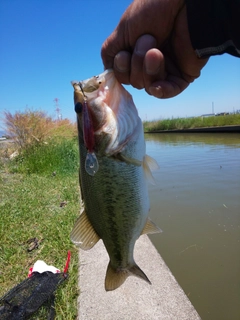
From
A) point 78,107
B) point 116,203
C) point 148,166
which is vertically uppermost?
point 78,107

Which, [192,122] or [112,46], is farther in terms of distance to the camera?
[192,122]

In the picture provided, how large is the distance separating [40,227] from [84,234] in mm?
3694

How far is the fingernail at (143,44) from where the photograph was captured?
1.70 meters

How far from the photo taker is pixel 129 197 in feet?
5.74

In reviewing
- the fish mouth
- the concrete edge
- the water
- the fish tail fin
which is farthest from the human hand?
the water

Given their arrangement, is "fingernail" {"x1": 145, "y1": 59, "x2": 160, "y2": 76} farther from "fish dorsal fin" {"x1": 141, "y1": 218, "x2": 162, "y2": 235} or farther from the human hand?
"fish dorsal fin" {"x1": 141, "y1": 218, "x2": 162, "y2": 235}

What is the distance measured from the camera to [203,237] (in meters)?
5.73

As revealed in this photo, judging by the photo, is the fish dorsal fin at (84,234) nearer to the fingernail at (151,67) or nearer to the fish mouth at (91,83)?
the fish mouth at (91,83)

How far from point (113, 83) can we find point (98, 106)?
0.55 ft

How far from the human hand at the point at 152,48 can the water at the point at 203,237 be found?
3185mm

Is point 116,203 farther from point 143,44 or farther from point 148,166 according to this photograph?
point 143,44

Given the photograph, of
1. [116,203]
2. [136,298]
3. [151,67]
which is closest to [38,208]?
[136,298]

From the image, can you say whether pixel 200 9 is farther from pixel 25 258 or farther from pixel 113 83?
pixel 25 258

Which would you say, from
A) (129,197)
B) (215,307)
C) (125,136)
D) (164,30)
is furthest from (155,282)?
(164,30)
